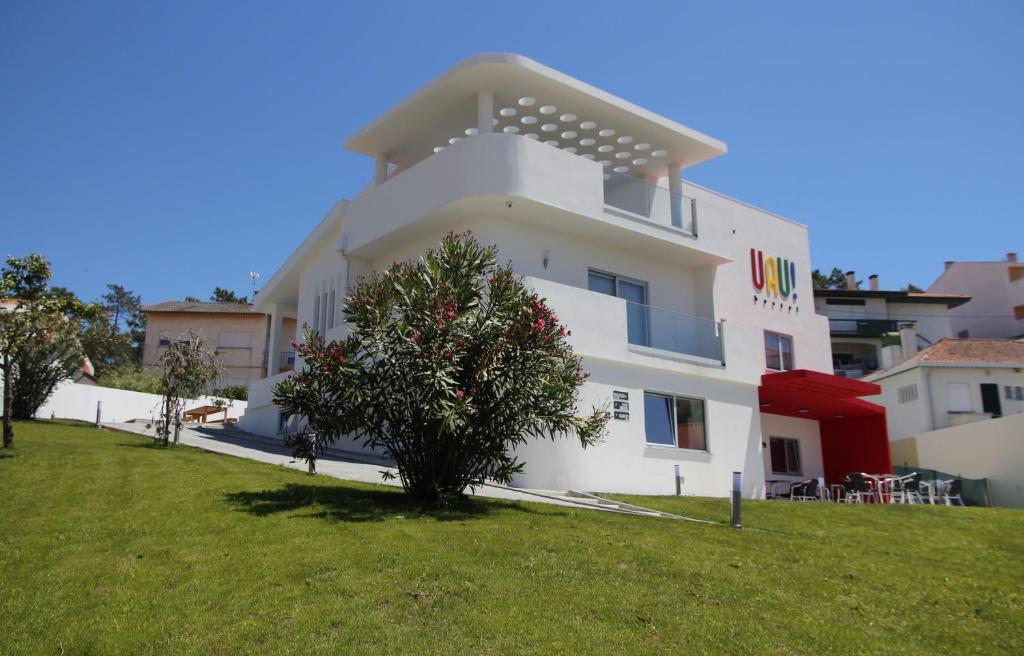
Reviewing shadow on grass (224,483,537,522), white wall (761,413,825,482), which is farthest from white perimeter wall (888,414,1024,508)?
shadow on grass (224,483,537,522)

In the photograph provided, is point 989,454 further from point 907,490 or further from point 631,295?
point 631,295

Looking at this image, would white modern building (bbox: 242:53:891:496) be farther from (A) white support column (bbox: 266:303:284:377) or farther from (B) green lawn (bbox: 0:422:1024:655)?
(B) green lawn (bbox: 0:422:1024:655)

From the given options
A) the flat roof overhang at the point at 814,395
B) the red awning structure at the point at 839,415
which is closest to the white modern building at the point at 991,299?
the red awning structure at the point at 839,415

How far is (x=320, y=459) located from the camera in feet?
64.1

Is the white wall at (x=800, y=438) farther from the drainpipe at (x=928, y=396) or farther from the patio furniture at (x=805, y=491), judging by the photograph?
the drainpipe at (x=928, y=396)

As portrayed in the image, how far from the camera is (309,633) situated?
695cm

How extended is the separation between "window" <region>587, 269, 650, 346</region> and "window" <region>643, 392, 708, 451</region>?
4.81 feet

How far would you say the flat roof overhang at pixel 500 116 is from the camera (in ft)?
63.5

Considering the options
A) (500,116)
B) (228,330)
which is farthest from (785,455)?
(228,330)

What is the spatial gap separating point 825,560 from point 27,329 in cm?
→ 1426

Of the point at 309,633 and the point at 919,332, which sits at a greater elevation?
the point at 919,332

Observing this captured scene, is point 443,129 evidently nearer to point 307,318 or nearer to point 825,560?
point 307,318

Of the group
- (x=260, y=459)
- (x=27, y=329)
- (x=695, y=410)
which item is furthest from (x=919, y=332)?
(x=27, y=329)

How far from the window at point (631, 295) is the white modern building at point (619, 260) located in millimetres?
41
